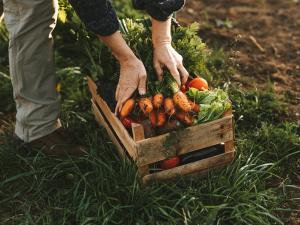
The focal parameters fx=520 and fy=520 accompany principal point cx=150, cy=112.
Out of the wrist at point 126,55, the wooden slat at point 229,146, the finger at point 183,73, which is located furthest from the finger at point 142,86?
the wooden slat at point 229,146

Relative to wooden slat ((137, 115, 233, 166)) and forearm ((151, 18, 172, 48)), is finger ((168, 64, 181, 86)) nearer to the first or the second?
forearm ((151, 18, 172, 48))

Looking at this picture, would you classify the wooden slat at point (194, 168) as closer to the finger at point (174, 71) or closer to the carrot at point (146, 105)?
the carrot at point (146, 105)

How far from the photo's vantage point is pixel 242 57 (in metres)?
4.91

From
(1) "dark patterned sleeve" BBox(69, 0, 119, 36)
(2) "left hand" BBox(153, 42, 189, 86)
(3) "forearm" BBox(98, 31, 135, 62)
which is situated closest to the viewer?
(1) "dark patterned sleeve" BBox(69, 0, 119, 36)

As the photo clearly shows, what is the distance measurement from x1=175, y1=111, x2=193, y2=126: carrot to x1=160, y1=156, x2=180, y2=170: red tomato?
261 mm

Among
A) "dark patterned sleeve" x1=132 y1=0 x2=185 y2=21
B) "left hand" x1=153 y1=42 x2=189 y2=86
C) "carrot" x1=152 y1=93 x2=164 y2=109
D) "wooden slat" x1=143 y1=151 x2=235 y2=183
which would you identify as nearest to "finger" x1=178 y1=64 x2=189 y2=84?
"left hand" x1=153 y1=42 x2=189 y2=86

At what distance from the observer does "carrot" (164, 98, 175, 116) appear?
311 cm

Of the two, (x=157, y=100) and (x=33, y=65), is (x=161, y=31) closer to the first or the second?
(x=157, y=100)

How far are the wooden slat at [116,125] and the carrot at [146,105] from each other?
194 mm

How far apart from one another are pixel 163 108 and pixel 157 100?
2.8 inches

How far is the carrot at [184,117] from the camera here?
3.13 meters

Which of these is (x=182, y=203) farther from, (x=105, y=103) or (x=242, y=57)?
(x=242, y=57)

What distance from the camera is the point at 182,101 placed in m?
3.10

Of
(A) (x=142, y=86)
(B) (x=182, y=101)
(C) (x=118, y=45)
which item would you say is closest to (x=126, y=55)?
(C) (x=118, y=45)
